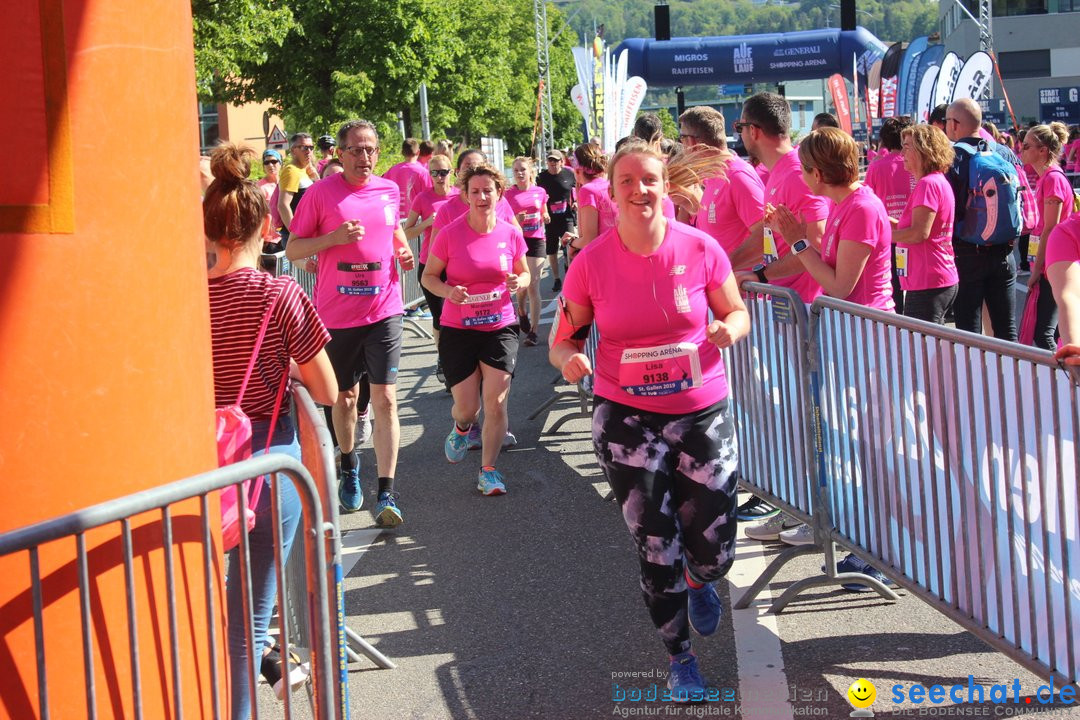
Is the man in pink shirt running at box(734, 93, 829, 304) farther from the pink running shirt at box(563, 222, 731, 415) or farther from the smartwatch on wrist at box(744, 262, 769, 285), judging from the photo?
the pink running shirt at box(563, 222, 731, 415)

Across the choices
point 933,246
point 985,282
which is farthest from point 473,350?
point 985,282

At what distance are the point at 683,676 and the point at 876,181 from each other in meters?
6.67

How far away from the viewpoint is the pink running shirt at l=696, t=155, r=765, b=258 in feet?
21.4

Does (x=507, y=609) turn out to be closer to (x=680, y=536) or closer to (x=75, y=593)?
(x=680, y=536)

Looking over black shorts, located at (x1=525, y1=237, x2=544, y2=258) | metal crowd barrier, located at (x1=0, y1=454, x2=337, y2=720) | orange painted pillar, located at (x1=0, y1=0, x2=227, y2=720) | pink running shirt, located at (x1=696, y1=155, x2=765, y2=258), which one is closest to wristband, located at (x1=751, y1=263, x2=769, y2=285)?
pink running shirt, located at (x1=696, y1=155, x2=765, y2=258)

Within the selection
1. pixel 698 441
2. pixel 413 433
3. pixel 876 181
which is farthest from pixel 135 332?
pixel 876 181

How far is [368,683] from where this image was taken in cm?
461

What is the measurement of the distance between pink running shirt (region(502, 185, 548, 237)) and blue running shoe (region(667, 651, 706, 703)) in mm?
9012

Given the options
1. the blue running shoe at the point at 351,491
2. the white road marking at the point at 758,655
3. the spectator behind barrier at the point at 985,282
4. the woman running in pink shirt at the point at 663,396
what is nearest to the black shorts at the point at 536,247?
the spectator behind barrier at the point at 985,282

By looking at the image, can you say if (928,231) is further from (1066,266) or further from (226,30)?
(226,30)

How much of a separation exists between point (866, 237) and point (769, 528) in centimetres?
158

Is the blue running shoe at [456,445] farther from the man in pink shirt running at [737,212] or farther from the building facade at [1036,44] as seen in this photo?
the building facade at [1036,44]

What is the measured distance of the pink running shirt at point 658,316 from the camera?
4266mm

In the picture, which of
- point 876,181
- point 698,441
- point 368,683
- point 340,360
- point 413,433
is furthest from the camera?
point 876,181
